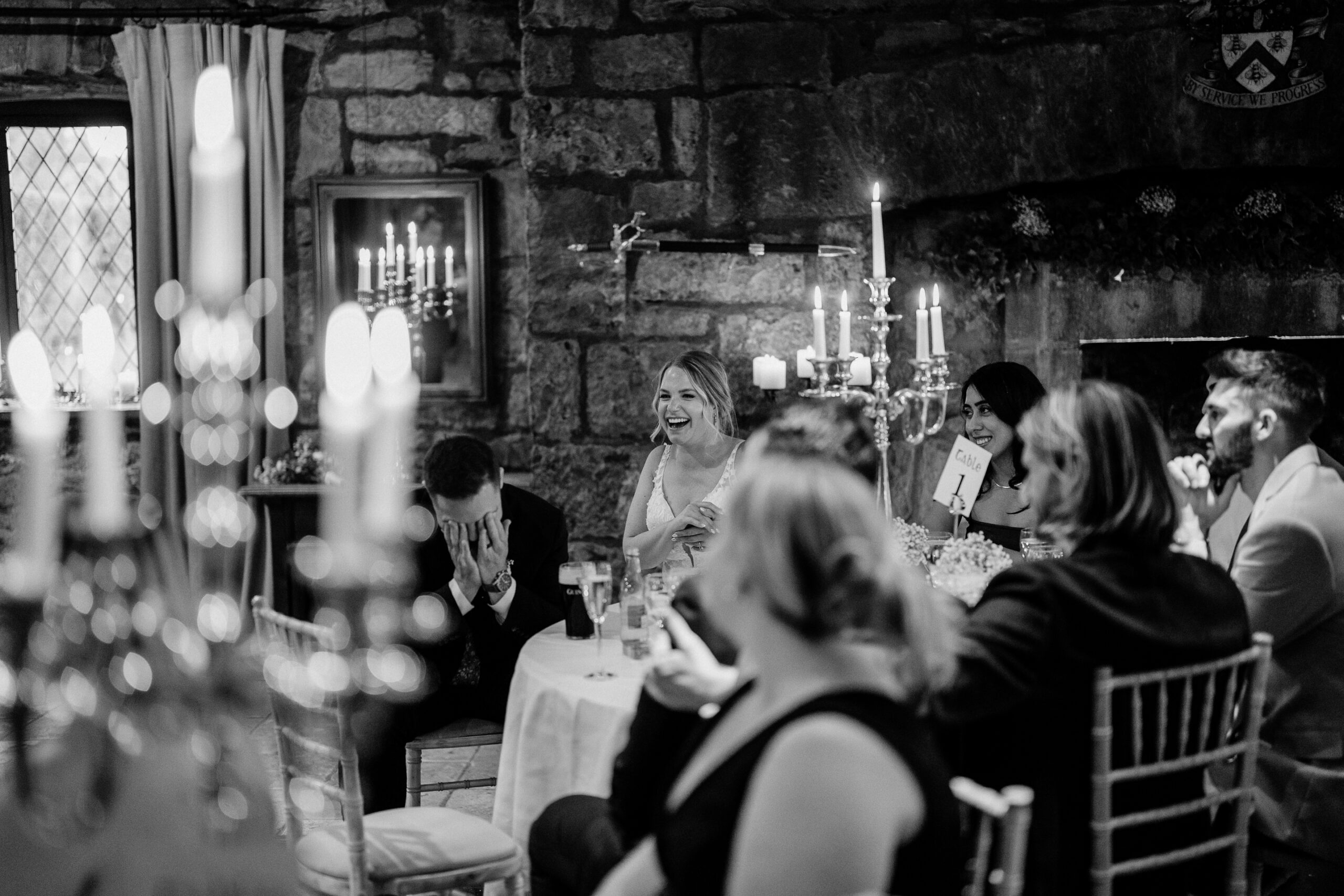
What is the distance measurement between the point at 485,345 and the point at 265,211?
42.2 inches

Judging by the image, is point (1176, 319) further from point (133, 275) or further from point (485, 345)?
point (133, 275)

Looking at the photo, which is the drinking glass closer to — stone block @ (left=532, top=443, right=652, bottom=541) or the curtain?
stone block @ (left=532, top=443, right=652, bottom=541)

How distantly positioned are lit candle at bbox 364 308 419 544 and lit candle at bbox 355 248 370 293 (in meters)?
4.34

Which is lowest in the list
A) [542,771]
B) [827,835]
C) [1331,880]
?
[1331,880]

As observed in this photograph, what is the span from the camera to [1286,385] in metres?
2.61

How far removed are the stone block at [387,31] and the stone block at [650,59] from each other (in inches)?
46.4

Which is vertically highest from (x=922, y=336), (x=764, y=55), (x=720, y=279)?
(x=764, y=55)

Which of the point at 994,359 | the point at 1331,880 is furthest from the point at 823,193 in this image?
the point at 1331,880

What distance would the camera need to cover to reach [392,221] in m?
5.37

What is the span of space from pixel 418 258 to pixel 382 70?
2.63ft

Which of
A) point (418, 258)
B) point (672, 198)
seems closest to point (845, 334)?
point (672, 198)

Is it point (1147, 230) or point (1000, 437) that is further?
point (1147, 230)

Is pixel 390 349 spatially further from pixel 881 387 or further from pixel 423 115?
pixel 423 115

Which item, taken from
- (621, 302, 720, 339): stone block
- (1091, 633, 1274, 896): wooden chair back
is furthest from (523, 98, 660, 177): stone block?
(1091, 633, 1274, 896): wooden chair back
